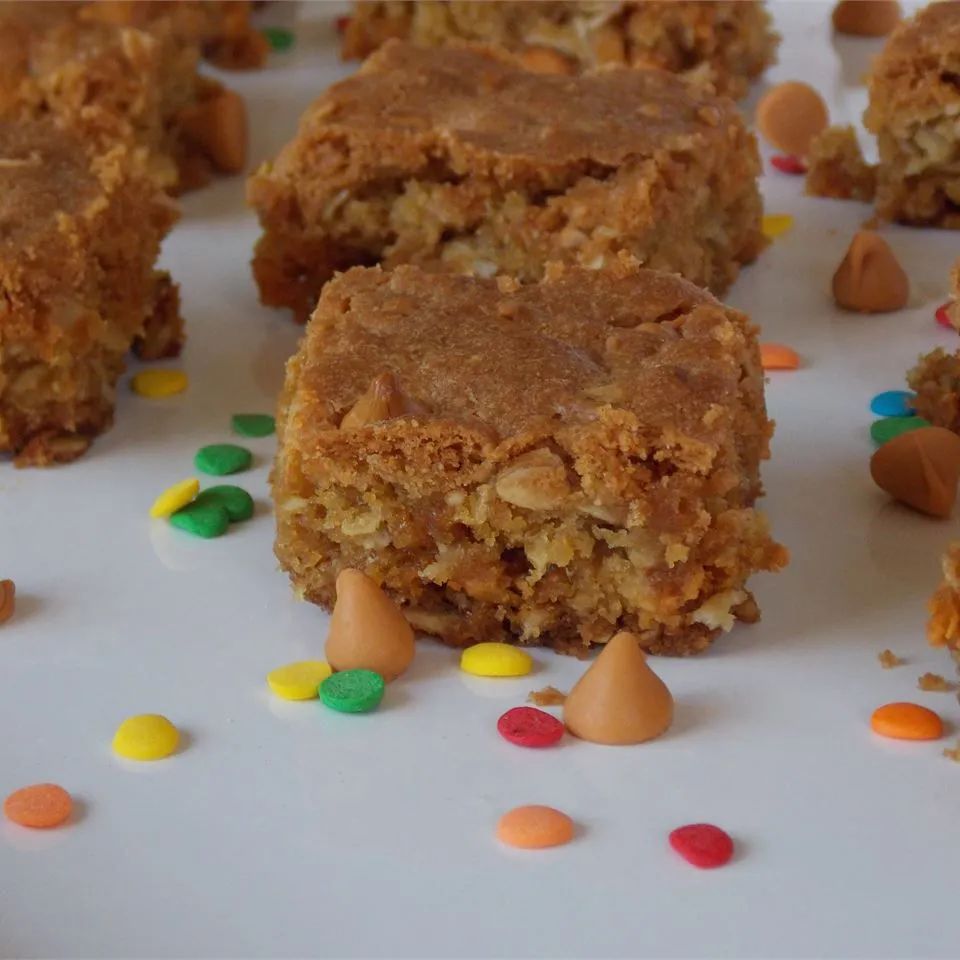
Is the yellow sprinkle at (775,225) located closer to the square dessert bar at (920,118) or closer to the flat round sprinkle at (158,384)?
the square dessert bar at (920,118)

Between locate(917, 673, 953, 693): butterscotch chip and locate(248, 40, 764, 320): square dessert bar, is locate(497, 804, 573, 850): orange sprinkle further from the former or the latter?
locate(248, 40, 764, 320): square dessert bar

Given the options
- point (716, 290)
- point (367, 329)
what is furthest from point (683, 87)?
point (367, 329)

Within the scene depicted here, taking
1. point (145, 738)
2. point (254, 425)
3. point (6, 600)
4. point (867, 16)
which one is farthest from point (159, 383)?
point (867, 16)

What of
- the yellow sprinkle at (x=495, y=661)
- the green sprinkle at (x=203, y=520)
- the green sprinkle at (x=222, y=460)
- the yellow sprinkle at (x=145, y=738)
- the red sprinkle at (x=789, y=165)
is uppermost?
the red sprinkle at (x=789, y=165)

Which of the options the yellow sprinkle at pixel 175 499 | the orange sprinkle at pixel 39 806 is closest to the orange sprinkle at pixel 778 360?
the yellow sprinkle at pixel 175 499

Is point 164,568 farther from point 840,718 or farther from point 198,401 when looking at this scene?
point 840,718

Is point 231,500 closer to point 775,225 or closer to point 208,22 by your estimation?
point 775,225
